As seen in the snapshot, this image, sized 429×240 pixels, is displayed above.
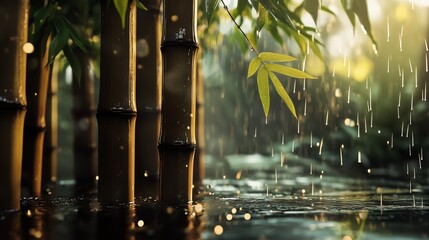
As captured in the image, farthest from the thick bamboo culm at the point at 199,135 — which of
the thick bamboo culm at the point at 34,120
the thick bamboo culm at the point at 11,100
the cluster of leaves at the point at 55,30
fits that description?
the thick bamboo culm at the point at 11,100

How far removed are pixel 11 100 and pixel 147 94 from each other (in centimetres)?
107

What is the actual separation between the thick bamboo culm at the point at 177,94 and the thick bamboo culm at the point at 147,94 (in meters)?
0.67

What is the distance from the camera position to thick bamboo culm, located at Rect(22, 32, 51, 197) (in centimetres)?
347

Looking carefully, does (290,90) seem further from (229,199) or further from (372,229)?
(372,229)

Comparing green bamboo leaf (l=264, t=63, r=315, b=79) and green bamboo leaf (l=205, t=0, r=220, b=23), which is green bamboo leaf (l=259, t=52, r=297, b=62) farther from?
green bamboo leaf (l=205, t=0, r=220, b=23)

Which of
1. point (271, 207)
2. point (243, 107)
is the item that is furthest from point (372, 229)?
point (243, 107)

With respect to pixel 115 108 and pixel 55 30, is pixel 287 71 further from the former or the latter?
pixel 55 30

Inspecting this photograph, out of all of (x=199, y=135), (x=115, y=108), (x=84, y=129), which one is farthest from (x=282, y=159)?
(x=115, y=108)

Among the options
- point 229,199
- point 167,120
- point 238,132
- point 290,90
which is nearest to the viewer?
point 167,120

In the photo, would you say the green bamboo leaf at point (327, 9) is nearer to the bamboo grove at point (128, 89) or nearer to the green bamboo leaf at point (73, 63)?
the bamboo grove at point (128, 89)

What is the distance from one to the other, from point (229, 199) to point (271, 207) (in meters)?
0.44

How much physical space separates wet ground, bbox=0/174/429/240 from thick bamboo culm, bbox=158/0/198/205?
0.19m

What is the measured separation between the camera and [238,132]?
1023cm

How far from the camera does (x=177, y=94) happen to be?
2764 mm
